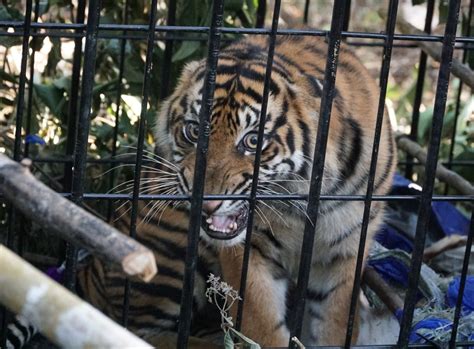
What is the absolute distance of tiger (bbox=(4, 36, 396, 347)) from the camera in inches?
121

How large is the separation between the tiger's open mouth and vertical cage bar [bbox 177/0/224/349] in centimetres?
46

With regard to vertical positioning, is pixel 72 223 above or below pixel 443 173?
above

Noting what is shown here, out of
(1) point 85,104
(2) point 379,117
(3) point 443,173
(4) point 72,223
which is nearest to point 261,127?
(2) point 379,117

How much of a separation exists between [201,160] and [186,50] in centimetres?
139

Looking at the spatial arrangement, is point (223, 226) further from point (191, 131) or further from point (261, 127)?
point (261, 127)

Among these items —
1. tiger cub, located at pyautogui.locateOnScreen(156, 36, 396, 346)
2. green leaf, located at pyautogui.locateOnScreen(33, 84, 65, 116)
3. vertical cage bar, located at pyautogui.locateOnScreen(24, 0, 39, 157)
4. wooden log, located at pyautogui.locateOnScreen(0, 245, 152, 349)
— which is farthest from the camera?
green leaf, located at pyautogui.locateOnScreen(33, 84, 65, 116)

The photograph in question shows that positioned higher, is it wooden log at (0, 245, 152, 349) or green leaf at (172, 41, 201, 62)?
green leaf at (172, 41, 201, 62)

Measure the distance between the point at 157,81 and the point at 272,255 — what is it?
1.14 meters

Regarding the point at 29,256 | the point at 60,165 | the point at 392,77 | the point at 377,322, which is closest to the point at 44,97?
the point at 60,165

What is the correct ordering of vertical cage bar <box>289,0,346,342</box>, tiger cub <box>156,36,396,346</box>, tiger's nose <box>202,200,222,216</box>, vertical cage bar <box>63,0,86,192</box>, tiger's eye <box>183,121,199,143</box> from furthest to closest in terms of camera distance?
vertical cage bar <box>63,0,86,192</box>, tiger's eye <box>183,121,199,143</box>, tiger cub <box>156,36,396,346</box>, tiger's nose <box>202,200,222,216</box>, vertical cage bar <box>289,0,346,342</box>

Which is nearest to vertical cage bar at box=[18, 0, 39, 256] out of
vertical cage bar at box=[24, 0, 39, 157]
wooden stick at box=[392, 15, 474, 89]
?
vertical cage bar at box=[24, 0, 39, 157]

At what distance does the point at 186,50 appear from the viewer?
12.3 feet

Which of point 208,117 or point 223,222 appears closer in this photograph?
point 208,117

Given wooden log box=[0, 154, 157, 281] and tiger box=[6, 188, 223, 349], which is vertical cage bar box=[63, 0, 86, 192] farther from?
wooden log box=[0, 154, 157, 281]
